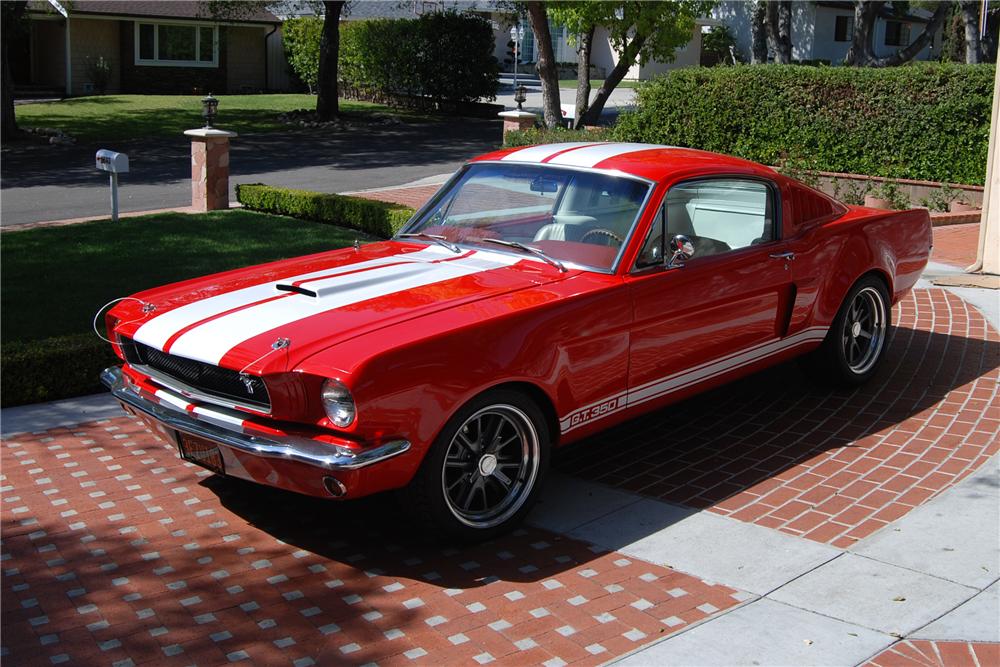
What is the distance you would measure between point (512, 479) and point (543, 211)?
1.66m

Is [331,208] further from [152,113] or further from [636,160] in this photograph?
[152,113]

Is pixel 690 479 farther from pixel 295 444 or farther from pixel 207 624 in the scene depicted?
pixel 207 624

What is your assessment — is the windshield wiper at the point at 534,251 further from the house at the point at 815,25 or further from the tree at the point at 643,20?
the house at the point at 815,25

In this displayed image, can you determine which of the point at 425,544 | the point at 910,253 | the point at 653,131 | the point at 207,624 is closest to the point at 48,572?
the point at 207,624

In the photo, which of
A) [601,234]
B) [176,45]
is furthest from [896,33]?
[601,234]

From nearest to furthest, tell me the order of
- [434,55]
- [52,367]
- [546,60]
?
[52,367], [546,60], [434,55]

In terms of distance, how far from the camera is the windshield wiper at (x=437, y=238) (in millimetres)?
6055

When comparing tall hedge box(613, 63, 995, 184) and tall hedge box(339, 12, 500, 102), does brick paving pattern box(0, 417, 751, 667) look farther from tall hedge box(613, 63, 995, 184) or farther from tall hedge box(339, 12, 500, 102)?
tall hedge box(339, 12, 500, 102)

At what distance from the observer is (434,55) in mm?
35062

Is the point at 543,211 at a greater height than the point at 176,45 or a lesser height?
lesser

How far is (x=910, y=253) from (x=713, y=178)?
6.89 ft

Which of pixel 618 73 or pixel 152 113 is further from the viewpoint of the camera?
A: pixel 152 113

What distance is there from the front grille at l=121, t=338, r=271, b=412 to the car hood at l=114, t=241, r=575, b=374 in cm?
8

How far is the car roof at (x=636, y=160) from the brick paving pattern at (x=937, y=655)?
2.80 metres
